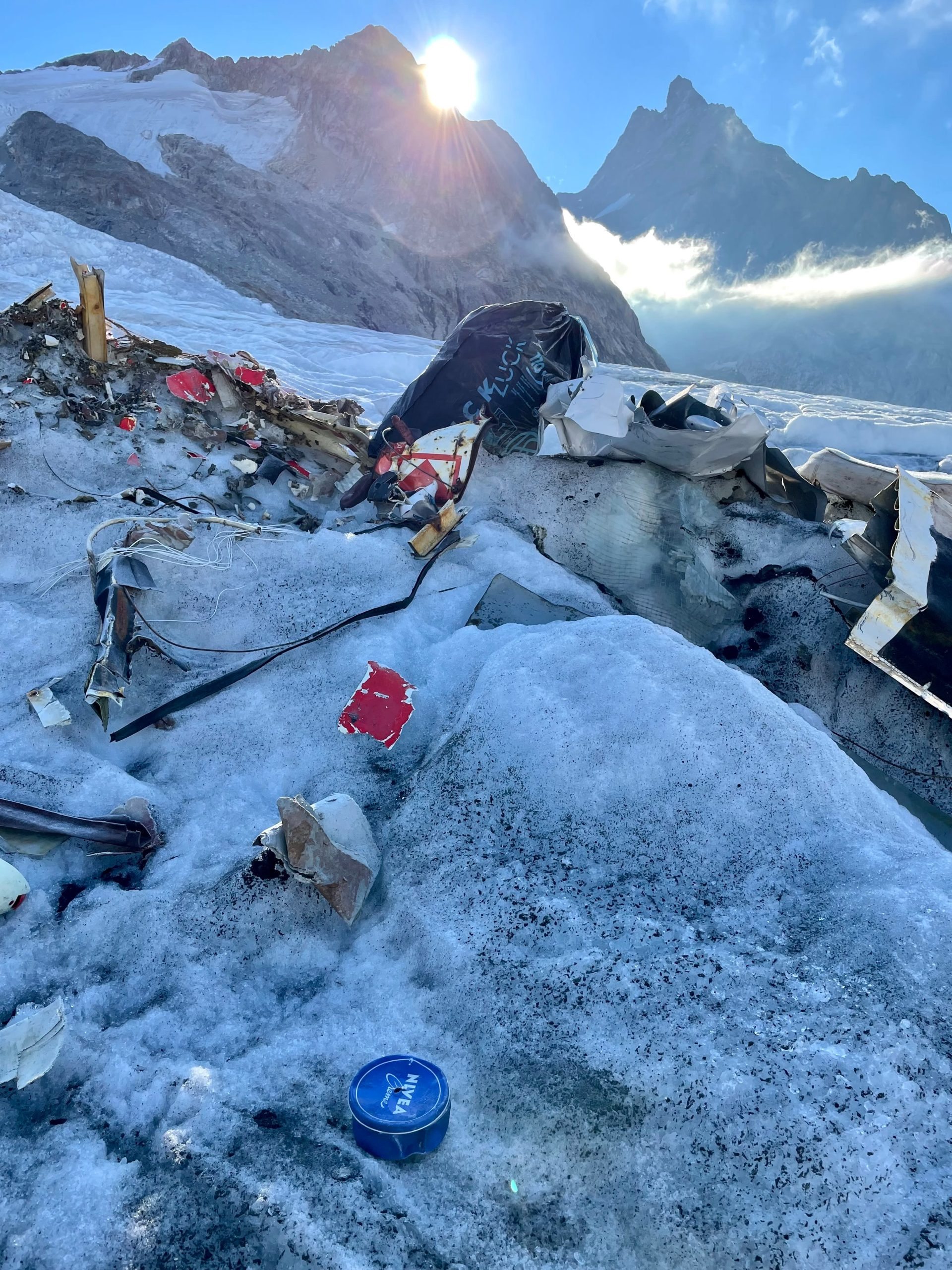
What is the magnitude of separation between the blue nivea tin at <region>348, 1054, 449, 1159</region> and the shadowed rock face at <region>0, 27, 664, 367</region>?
55.9ft

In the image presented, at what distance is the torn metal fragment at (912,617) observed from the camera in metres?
2.79

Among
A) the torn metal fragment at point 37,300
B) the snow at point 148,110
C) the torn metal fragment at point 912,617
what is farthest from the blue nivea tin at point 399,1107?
the snow at point 148,110

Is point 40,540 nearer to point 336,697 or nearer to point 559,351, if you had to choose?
point 336,697

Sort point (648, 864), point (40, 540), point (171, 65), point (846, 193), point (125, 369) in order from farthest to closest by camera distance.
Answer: point (846, 193) < point (171, 65) < point (125, 369) < point (40, 540) < point (648, 864)

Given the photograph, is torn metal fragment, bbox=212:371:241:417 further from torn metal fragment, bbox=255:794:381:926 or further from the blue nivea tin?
the blue nivea tin

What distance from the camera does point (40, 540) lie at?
3320mm

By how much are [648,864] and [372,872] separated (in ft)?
2.36

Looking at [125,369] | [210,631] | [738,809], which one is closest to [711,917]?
[738,809]

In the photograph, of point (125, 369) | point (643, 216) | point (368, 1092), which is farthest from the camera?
point (643, 216)

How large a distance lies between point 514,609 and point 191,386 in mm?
2964

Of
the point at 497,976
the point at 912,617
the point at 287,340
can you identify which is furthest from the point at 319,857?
the point at 287,340

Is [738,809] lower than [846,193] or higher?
lower

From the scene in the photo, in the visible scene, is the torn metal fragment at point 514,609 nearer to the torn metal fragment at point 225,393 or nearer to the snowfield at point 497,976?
the snowfield at point 497,976

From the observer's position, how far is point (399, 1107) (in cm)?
125
